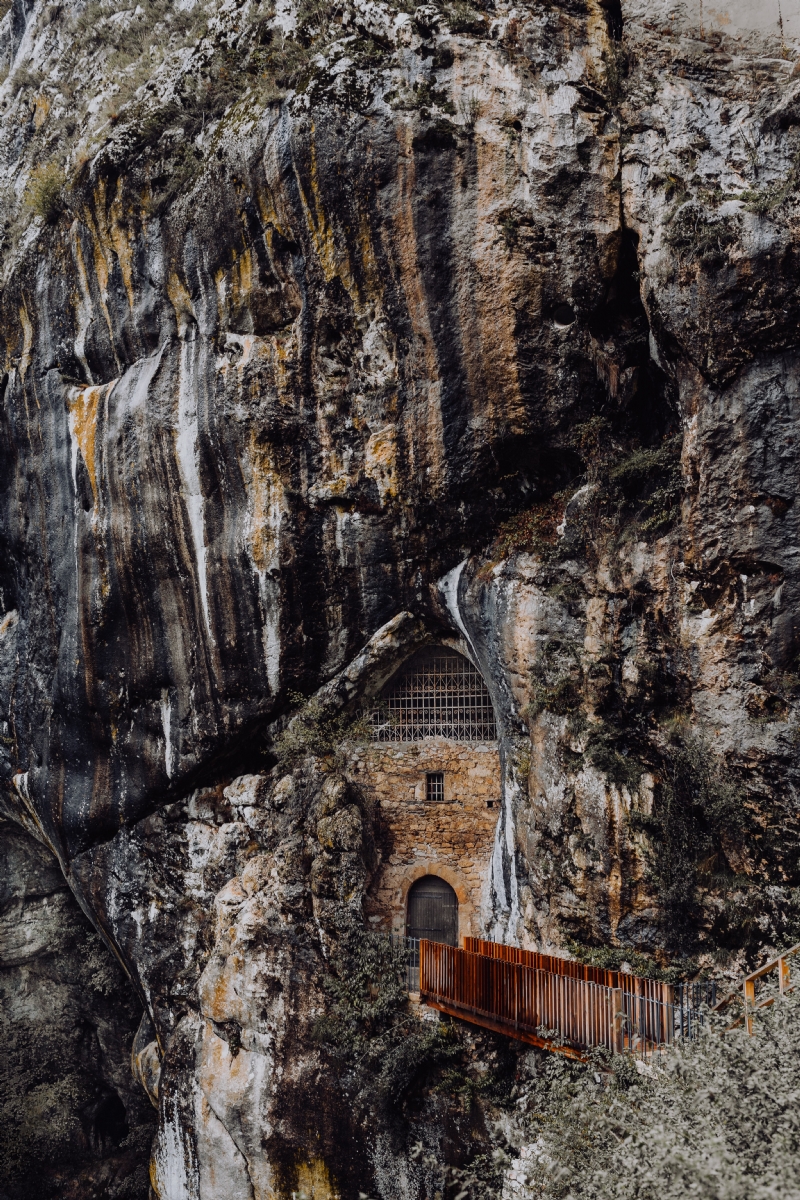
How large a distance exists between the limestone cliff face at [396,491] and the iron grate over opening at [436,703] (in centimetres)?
74

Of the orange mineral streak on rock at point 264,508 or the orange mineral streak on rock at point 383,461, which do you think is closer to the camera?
the orange mineral streak on rock at point 383,461

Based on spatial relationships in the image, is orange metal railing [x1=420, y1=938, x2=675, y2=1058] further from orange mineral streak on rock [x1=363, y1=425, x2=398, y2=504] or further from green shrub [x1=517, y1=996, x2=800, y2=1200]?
orange mineral streak on rock [x1=363, y1=425, x2=398, y2=504]

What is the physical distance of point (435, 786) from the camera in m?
13.5

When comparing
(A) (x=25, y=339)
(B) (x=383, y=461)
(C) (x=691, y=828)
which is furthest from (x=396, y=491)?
(A) (x=25, y=339)

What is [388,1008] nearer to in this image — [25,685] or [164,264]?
[25,685]

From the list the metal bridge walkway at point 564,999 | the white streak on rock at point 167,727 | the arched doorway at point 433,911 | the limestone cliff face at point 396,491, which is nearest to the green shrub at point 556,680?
the limestone cliff face at point 396,491

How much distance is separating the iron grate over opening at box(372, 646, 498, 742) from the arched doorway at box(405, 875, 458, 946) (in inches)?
85.5

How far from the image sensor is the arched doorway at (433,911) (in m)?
13.3

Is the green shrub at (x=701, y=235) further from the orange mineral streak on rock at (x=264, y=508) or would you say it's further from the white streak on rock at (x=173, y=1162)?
the white streak on rock at (x=173, y=1162)

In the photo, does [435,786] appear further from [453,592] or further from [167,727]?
[167,727]

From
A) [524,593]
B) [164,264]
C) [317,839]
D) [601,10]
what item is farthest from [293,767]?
[601,10]

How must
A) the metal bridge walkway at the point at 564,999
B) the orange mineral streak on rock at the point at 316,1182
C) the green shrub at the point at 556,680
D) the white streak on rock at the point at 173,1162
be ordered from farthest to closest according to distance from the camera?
the white streak on rock at the point at 173,1162
the orange mineral streak on rock at the point at 316,1182
the green shrub at the point at 556,680
the metal bridge walkway at the point at 564,999

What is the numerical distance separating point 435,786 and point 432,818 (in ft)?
1.55

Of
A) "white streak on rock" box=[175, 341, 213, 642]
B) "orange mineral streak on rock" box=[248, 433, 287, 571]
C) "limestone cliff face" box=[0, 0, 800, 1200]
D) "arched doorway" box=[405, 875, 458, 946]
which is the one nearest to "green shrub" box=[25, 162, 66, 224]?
"limestone cliff face" box=[0, 0, 800, 1200]
